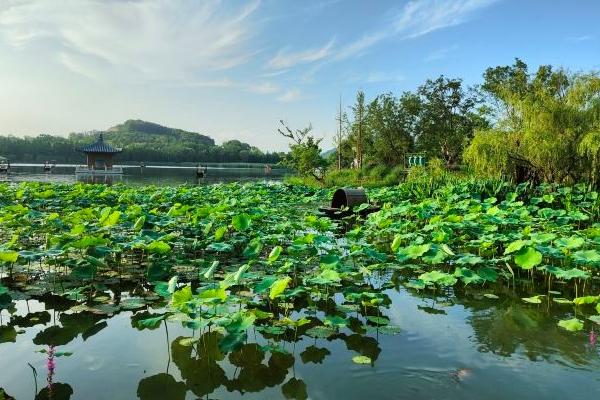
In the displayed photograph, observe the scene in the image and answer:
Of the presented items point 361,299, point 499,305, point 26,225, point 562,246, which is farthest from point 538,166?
point 26,225

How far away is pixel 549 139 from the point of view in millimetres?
11680

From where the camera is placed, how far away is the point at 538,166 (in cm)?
1223

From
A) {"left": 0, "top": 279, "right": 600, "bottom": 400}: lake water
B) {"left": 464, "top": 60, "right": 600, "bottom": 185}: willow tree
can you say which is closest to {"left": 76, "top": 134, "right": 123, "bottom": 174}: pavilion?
{"left": 464, "top": 60, "right": 600, "bottom": 185}: willow tree

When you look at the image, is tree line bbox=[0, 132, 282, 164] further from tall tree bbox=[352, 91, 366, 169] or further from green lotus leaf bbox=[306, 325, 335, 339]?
green lotus leaf bbox=[306, 325, 335, 339]

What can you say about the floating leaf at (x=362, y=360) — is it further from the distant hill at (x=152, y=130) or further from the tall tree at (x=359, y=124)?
the distant hill at (x=152, y=130)

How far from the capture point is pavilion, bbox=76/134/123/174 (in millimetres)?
36094

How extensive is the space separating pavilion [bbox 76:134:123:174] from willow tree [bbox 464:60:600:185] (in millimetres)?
30920

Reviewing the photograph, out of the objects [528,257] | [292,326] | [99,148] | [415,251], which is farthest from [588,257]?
[99,148]

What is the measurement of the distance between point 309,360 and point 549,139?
11.1 m

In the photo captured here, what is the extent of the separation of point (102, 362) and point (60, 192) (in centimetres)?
937

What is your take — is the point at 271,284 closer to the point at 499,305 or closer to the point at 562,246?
the point at 499,305

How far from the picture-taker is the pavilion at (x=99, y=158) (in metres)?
36.1

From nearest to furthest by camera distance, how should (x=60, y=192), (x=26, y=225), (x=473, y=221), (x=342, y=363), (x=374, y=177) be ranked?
1. (x=342, y=363)
2. (x=26, y=225)
3. (x=473, y=221)
4. (x=60, y=192)
5. (x=374, y=177)

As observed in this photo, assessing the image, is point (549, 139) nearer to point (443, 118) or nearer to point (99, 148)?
point (443, 118)
